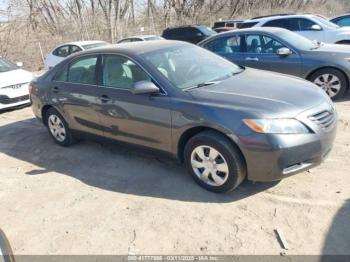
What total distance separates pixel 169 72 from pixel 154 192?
1.40 metres

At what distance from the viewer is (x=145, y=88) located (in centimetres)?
379

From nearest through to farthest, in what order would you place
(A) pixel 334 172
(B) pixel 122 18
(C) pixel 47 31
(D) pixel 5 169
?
(A) pixel 334 172 → (D) pixel 5 169 → (C) pixel 47 31 → (B) pixel 122 18

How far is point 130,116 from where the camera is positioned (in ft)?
13.7

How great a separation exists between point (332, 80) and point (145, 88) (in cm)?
419

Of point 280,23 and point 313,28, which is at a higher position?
point 280,23

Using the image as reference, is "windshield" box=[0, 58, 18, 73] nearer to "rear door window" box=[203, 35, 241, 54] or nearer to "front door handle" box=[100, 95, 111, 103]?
"rear door window" box=[203, 35, 241, 54]

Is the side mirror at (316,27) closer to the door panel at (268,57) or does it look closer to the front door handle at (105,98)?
the door panel at (268,57)

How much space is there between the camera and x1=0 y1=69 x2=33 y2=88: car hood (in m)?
8.17

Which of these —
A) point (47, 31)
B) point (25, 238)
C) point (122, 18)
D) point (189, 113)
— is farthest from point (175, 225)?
point (122, 18)

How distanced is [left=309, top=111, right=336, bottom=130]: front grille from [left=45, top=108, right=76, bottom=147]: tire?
11.8ft

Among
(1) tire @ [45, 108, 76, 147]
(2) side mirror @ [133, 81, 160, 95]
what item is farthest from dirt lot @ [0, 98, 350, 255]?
(2) side mirror @ [133, 81, 160, 95]

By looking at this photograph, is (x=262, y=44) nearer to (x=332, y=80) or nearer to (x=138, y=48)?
(x=332, y=80)

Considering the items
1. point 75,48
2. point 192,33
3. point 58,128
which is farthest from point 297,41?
point 192,33

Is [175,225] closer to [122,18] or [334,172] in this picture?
[334,172]
